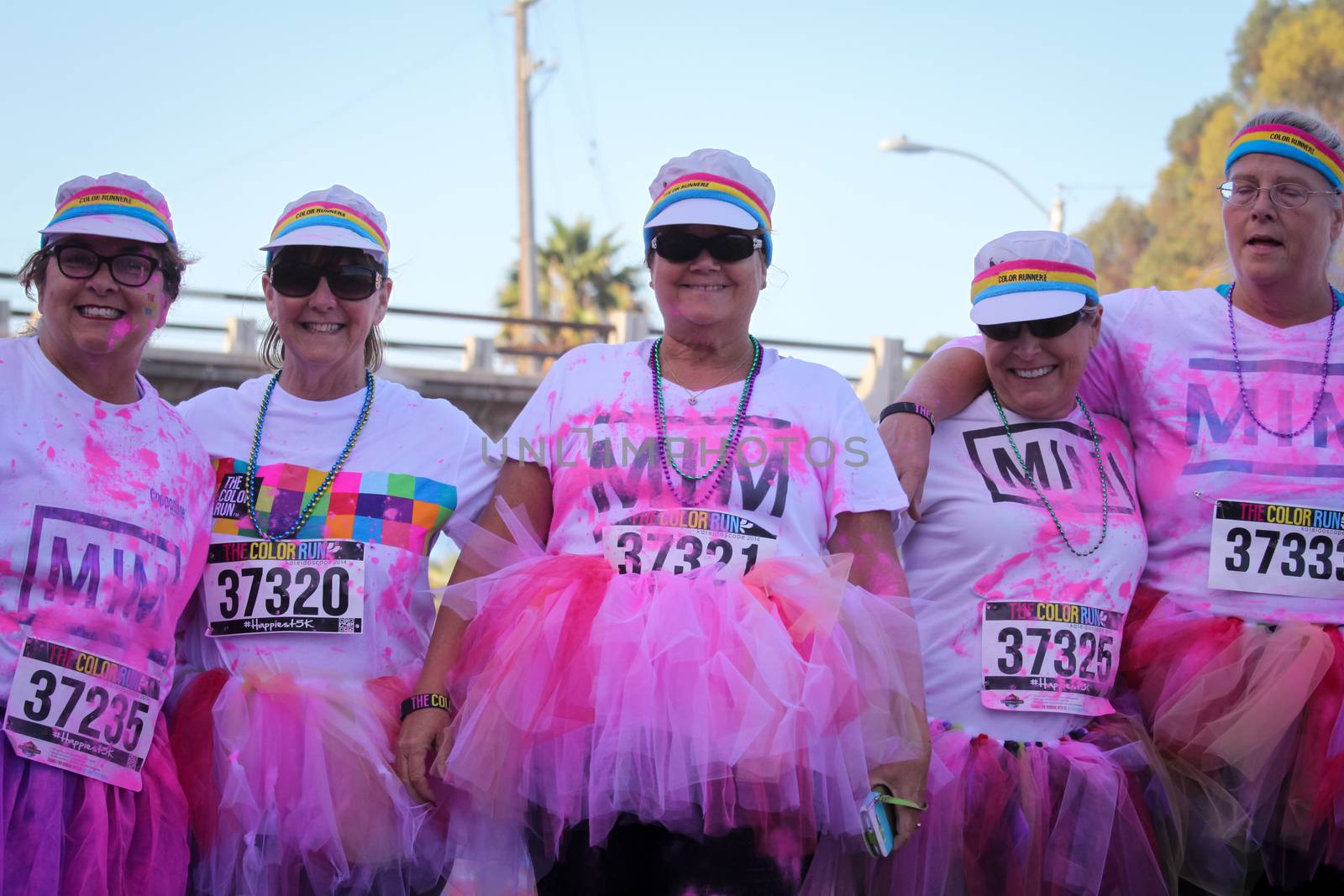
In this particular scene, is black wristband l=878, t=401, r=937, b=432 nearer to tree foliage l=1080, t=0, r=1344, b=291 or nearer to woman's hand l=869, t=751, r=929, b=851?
woman's hand l=869, t=751, r=929, b=851

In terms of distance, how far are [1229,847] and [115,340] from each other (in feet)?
9.99

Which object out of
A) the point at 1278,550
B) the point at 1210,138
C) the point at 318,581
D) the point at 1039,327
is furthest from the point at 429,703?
the point at 1210,138

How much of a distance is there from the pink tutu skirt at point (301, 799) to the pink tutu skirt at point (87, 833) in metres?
0.09

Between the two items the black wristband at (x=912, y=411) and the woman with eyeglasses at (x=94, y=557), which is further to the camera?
the black wristband at (x=912, y=411)

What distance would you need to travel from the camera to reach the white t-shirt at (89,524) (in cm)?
299

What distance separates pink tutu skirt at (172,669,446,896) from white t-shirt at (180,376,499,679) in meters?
0.15

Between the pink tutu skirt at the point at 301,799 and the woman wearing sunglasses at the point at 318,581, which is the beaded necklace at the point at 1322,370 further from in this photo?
the pink tutu skirt at the point at 301,799

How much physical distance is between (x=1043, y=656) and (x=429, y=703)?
1586 mm

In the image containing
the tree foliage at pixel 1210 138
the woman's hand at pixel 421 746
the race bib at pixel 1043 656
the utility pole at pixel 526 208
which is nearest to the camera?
the woman's hand at pixel 421 746

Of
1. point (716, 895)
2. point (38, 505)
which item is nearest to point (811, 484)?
point (716, 895)

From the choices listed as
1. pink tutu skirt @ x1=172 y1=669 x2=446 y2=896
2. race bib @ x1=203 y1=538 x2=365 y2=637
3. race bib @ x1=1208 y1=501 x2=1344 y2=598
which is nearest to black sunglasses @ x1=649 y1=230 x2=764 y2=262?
race bib @ x1=203 y1=538 x2=365 y2=637

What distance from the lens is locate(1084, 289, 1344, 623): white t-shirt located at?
364 cm

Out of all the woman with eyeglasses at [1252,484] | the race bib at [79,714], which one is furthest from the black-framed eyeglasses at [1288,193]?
the race bib at [79,714]

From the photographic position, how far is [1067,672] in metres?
3.50
